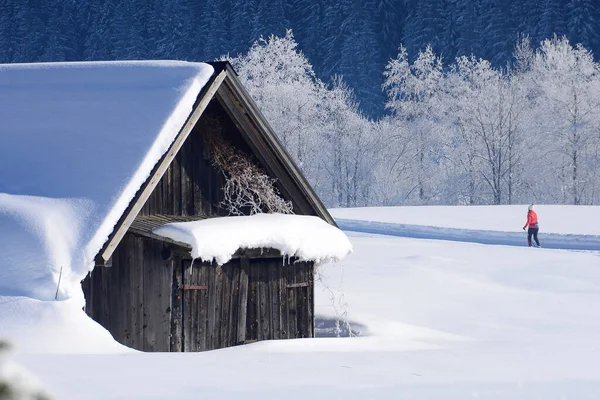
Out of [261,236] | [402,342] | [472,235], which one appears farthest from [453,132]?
[261,236]

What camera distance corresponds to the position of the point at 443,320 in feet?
58.0

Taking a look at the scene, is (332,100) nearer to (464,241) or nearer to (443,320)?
(464,241)

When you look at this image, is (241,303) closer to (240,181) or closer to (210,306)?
(210,306)

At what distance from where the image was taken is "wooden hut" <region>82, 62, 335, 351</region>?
448 inches

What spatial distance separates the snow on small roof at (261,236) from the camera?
10992 millimetres

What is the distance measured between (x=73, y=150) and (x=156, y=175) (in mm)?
1520

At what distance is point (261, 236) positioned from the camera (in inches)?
467

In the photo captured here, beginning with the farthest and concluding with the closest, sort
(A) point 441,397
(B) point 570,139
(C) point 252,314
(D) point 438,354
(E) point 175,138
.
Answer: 1. (B) point 570,139
2. (C) point 252,314
3. (E) point 175,138
4. (D) point 438,354
5. (A) point 441,397

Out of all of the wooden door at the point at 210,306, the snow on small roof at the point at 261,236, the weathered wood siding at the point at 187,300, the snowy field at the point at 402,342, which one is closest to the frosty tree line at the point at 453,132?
the snowy field at the point at 402,342

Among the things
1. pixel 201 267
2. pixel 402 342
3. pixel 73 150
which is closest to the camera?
pixel 73 150

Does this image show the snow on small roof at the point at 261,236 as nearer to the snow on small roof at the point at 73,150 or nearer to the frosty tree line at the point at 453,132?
the snow on small roof at the point at 73,150

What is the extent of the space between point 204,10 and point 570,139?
52.3 m

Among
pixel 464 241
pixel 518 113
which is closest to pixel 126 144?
pixel 464 241

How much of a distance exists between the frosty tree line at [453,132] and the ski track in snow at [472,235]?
17.2 m
